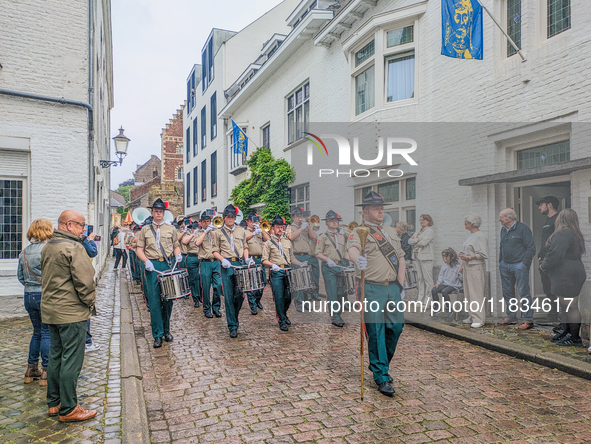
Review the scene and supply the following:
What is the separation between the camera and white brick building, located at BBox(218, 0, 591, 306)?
6.93 meters

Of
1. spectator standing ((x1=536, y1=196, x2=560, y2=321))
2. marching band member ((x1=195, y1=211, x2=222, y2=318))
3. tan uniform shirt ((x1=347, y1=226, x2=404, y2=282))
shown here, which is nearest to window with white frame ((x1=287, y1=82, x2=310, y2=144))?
marching band member ((x1=195, y1=211, x2=222, y2=318))

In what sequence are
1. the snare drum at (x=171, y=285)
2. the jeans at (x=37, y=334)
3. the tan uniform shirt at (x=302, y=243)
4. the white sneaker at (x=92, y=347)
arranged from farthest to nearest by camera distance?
the tan uniform shirt at (x=302, y=243) → the snare drum at (x=171, y=285) → the white sneaker at (x=92, y=347) → the jeans at (x=37, y=334)

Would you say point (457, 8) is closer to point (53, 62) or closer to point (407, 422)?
point (407, 422)

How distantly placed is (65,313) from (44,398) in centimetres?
117

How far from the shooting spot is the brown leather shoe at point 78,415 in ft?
12.8

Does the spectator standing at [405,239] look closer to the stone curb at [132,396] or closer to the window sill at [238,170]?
the stone curb at [132,396]

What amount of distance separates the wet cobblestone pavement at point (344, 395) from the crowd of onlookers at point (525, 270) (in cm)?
117

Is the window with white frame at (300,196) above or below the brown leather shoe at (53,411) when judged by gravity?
above

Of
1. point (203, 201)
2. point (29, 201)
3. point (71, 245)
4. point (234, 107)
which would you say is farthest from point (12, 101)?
point (203, 201)

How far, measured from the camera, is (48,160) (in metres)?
9.98

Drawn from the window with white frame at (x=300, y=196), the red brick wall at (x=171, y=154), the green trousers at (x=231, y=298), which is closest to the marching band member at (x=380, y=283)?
the green trousers at (x=231, y=298)

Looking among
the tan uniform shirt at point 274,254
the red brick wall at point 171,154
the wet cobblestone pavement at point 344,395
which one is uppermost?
the red brick wall at point 171,154

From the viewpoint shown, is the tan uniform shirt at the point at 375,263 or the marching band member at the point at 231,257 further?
the marching band member at the point at 231,257

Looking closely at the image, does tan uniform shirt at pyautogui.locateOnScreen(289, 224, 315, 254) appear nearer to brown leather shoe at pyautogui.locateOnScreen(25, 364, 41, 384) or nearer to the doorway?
the doorway
